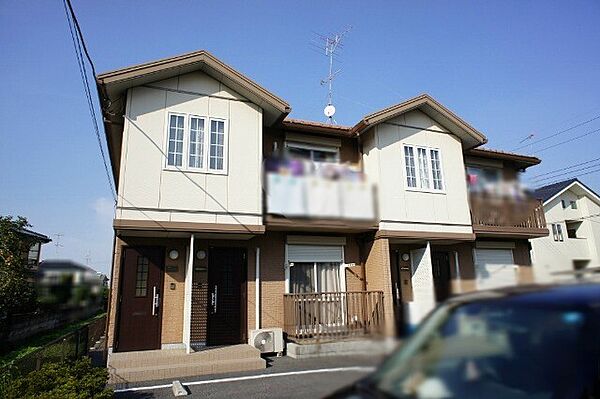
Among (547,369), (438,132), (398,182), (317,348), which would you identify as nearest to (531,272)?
(547,369)

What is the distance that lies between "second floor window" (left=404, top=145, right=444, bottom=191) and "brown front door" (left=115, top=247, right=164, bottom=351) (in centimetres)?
689

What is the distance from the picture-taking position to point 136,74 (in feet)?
26.8

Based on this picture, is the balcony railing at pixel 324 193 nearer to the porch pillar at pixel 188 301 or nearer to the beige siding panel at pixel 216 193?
the beige siding panel at pixel 216 193

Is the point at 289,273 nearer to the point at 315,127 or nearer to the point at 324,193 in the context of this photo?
the point at 315,127

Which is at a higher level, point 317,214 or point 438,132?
point 438,132

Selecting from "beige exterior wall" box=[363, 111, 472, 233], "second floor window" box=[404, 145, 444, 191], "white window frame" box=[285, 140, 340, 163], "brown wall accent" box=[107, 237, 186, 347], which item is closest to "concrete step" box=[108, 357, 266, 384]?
"brown wall accent" box=[107, 237, 186, 347]

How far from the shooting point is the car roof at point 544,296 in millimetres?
1180

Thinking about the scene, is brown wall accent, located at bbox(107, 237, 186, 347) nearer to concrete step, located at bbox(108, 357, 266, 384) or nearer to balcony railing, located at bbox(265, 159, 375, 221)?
concrete step, located at bbox(108, 357, 266, 384)

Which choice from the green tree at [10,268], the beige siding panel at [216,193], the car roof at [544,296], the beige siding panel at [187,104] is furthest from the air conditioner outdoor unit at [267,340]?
the car roof at [544,296]

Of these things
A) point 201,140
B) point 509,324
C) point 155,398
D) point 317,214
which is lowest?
point 155,398

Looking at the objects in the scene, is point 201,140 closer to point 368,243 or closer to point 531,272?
point 368,243

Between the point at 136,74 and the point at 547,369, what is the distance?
8938 millimetres

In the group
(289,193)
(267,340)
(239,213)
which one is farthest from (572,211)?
(289,193)

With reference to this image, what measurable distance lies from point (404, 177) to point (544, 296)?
9.01m
